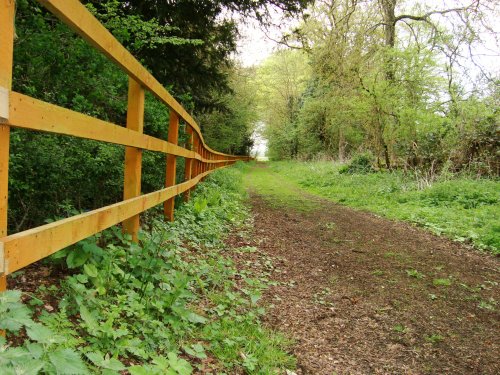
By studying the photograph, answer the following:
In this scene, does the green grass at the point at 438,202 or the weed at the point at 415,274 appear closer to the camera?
the weed at the point at 415,274

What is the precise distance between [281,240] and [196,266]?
2135 mm

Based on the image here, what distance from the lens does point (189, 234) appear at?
14.7ft

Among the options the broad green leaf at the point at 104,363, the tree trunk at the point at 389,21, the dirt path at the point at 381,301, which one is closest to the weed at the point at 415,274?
the dirt path at the point at 381,301

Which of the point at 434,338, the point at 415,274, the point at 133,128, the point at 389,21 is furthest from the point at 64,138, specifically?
the point at 389,21

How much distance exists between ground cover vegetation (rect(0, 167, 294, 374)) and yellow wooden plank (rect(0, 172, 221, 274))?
18cm

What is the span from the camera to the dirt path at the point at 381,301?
8.81 ft

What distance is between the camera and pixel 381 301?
→ 11.6 feet

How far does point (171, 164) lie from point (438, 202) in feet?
20.7

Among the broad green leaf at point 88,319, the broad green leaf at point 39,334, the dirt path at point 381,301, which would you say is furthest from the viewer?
the dirt path at point 381,301

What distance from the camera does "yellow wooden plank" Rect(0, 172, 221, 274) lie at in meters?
1.48

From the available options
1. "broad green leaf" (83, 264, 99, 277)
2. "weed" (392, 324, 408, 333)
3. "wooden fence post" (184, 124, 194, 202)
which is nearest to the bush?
"wooden fence post" (184, 124, 194, 202)

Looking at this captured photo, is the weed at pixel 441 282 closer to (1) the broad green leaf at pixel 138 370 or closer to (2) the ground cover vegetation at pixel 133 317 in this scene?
(2) the ground cover vegetation at pixel 133 317

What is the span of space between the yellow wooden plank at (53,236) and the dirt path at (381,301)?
55.9 inches

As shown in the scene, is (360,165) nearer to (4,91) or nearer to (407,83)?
(407,83)
